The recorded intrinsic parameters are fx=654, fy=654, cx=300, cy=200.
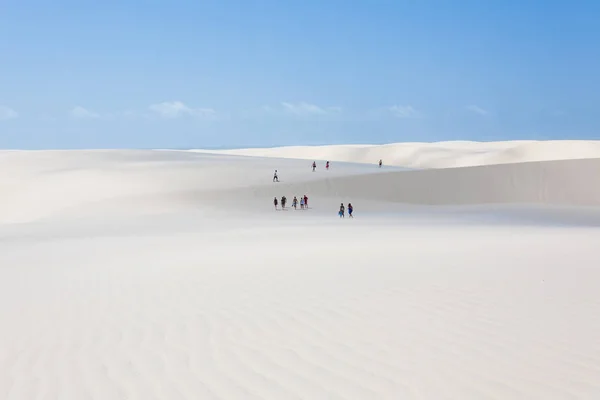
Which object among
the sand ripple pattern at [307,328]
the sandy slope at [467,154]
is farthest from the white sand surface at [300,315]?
the sandy slope at [467,154]

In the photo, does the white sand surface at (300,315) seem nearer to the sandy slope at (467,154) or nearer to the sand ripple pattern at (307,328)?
the sand ripple pattern at (307,328)

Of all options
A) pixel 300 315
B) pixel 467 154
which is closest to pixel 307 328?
pixel 300 315

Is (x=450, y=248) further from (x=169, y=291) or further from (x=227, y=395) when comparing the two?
(x=227, y=395)

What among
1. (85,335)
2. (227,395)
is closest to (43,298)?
(85,335)

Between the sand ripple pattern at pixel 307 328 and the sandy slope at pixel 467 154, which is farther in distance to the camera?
the sandy slope at pixel 467 154

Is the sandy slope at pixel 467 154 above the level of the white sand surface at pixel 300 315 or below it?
above

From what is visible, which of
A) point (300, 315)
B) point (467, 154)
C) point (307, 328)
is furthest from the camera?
point (467, 154)

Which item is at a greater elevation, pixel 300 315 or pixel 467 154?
pixel 467 154

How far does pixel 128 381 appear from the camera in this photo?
521 cm

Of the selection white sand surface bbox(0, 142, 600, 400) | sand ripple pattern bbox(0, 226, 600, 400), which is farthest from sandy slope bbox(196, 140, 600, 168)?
sand ripple pattern bbox(0, 226, 600, 400)

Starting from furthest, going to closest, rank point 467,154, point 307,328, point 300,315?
point 467,154
point 300,315
point 307,328

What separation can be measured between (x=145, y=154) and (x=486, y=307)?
5332cm

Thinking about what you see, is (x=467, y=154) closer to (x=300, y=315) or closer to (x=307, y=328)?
(x=300, y=315)

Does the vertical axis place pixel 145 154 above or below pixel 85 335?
above
